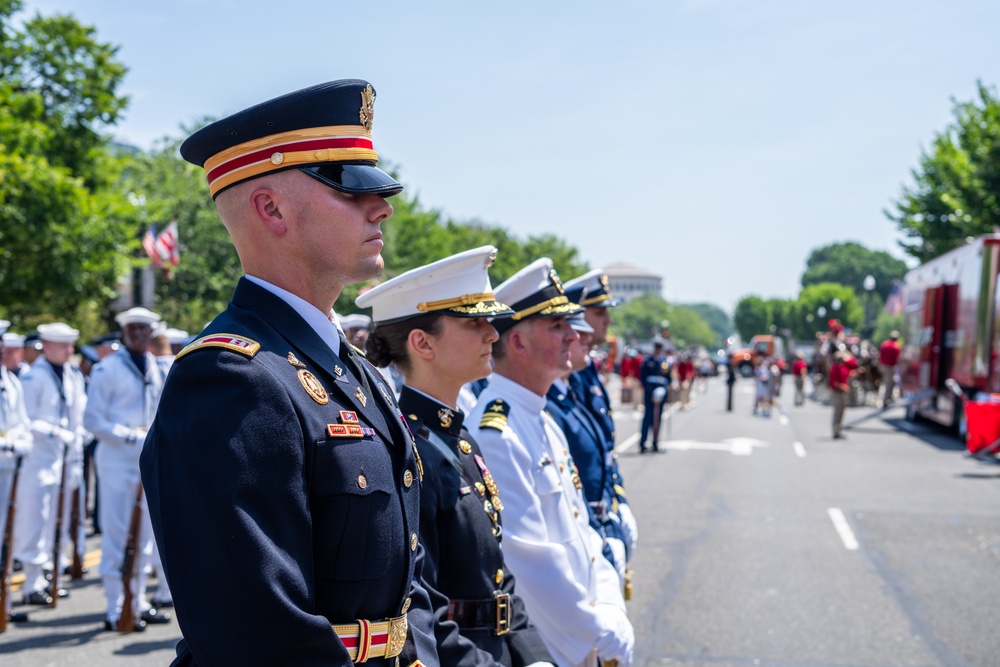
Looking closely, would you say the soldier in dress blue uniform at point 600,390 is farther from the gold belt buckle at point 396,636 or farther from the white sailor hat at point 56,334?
the white sailor hat at point 56,334

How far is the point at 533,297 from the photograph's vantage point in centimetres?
432

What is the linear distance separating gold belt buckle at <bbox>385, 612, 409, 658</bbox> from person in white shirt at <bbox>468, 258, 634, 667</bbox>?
1458mm

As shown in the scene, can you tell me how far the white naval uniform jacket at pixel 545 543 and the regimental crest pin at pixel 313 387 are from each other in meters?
1.65

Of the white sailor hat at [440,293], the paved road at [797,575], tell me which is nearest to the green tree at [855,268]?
the paved road at [797,575]

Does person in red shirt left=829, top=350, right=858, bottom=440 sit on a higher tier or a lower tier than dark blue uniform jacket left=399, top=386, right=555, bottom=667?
lower

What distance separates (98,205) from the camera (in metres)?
23.0

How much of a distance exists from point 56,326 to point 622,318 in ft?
429

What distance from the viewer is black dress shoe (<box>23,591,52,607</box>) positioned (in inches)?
300

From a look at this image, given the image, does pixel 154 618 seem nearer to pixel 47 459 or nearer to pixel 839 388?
pixel 47 459

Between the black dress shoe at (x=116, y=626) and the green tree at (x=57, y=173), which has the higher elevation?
the green tree at (x=57, y=173)

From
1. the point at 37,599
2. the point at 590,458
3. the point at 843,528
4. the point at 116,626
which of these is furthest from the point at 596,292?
the point at 843,528

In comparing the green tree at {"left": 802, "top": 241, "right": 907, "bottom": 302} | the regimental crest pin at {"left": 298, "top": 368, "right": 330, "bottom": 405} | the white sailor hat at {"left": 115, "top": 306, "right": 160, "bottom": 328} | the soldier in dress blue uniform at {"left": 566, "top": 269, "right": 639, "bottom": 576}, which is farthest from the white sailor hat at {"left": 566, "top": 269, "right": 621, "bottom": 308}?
the green tree at {"left": 802, "top": 241, "right": 907, "bottom": 302}

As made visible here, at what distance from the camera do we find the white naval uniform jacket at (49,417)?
324 inches

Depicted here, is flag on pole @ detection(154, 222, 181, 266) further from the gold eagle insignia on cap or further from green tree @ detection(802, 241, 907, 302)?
green tree @ detection(802, 241, 907, 302)
